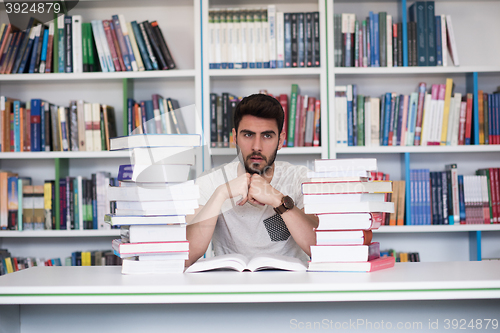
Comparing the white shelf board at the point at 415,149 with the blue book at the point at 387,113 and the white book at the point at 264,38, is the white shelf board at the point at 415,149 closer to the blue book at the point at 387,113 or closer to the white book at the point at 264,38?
the blue book at the point at 387,113

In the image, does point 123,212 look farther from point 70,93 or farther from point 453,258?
point 453,258

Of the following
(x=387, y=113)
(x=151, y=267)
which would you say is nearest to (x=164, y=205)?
(x=151, y=267)

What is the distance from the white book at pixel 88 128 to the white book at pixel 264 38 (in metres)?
1.01

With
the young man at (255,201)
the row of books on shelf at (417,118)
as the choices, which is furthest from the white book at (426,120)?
the young man at (255,201)

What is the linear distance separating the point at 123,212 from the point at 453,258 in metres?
2.24

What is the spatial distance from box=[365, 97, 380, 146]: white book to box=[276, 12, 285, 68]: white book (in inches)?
21.7

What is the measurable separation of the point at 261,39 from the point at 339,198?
1550mm

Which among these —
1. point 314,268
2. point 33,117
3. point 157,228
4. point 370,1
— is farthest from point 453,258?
point 33,117

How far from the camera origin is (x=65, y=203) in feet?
8.07

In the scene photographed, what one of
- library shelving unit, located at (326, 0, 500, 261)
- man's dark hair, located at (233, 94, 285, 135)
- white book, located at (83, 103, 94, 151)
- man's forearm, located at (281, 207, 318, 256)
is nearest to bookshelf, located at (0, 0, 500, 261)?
library shelving unit, located at (326, 0, 500, 261)

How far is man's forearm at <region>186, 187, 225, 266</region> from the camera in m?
1.29

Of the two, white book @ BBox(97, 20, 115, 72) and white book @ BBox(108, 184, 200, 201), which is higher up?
white book @ BBox(97, 20, 115, 72)

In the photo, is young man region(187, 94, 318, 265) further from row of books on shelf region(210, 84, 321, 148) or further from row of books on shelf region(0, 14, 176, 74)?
row of books on shelf region(0, 14, 176, 74)

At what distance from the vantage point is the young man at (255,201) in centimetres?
128
